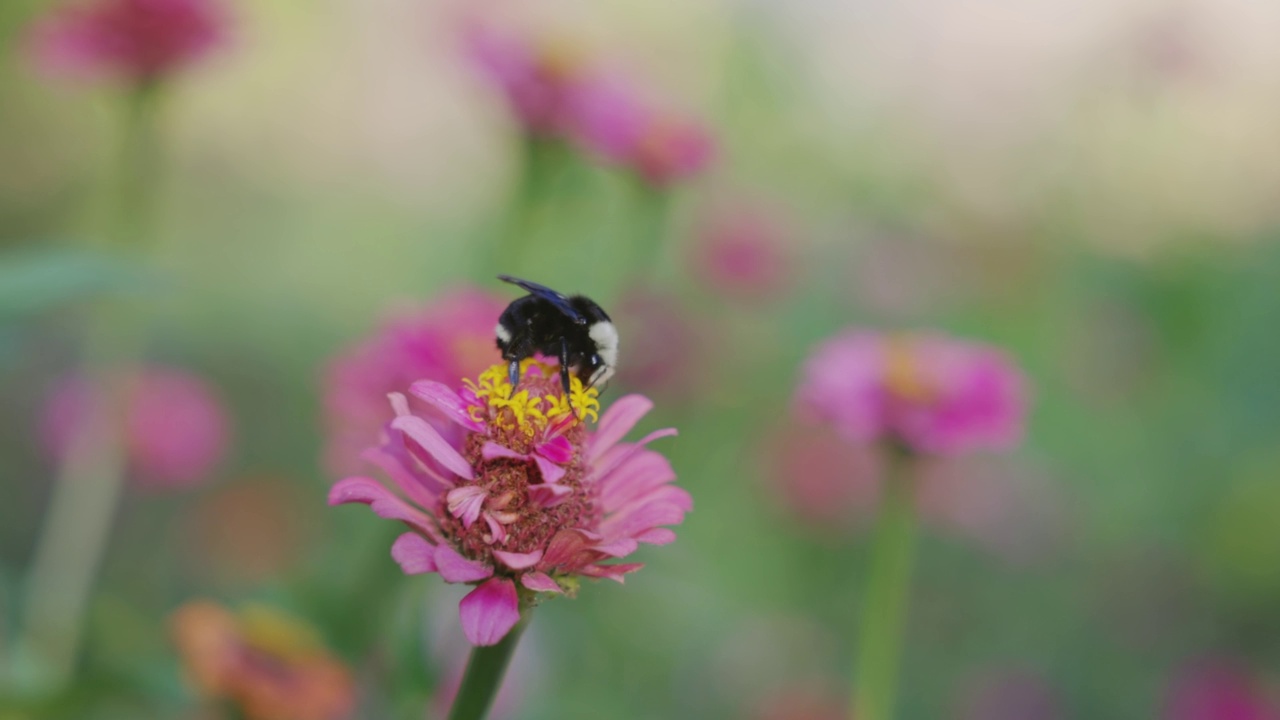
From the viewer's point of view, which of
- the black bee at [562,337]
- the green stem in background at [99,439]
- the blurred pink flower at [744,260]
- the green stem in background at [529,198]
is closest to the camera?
the black bee at [562,337]

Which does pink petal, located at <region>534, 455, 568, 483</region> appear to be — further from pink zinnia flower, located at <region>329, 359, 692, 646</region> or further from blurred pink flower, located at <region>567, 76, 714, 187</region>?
blurred pink flower, located at <region>567, 76, 714, 187</region>

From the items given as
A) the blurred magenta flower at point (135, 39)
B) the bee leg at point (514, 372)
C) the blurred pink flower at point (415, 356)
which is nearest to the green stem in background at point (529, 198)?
the blurred pink flower at point (415, 356)

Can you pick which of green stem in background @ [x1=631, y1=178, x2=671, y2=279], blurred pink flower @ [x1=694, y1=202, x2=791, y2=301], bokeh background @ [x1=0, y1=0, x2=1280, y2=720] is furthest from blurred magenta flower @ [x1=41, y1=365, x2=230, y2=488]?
blurred pink flower @ [x1=694, y1=202, x2=791, y2=301]

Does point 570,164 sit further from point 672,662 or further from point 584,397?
point 672,662

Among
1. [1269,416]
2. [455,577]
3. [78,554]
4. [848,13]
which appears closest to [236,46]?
[78,554]

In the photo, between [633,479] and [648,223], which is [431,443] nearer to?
[633,479]

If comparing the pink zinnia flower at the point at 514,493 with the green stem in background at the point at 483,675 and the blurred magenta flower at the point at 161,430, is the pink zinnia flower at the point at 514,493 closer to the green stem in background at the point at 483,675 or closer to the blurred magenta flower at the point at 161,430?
the green stem in background at the point at 483,675

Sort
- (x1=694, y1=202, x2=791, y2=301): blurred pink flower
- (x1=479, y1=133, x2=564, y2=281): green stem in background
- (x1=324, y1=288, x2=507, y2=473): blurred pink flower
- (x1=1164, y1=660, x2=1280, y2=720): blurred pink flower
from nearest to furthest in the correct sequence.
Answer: (x1=324, y1=288, x2=507, y2=473): blurred pink flower, (x1=479, y1=133, x2=564, y2=281): green stem in background, (x1=1164, y1=660, x2=1280, y2=720): blurred pink flower, (x1=694, y1=202, x2=791, y2=301): blurred pink flower
